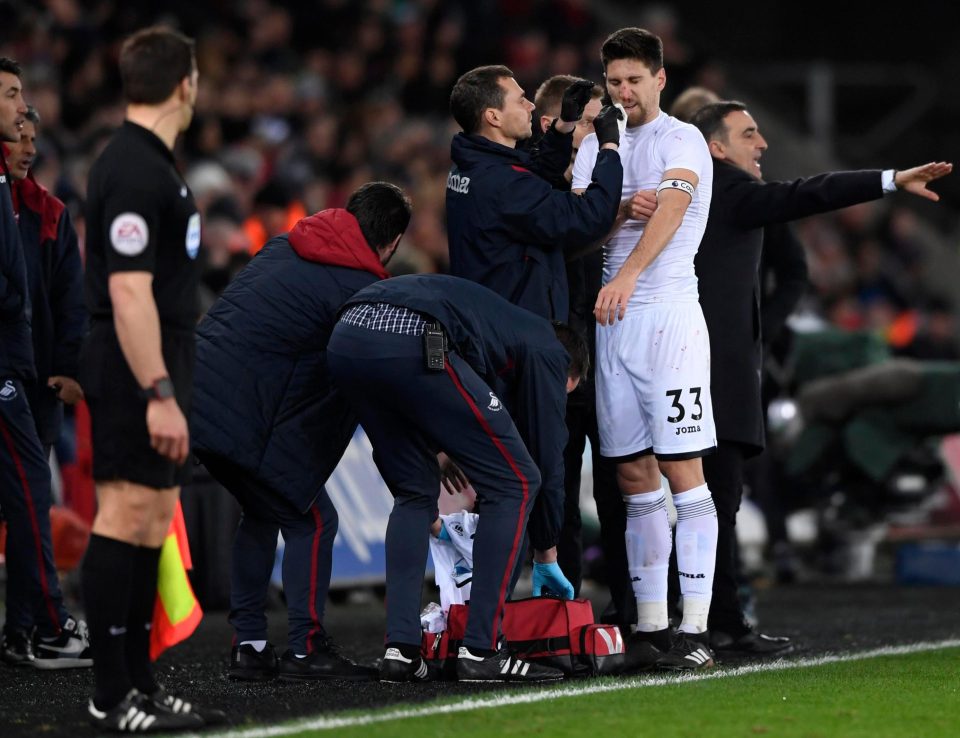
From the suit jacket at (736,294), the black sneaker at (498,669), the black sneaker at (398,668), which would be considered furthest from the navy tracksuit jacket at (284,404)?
the suit jacket at (736,294)

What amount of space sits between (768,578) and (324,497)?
20.4 feet

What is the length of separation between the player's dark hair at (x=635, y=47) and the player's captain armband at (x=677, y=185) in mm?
459

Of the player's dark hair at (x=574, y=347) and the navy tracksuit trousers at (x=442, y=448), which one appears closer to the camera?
the navy tracksuit trousers at (x=442, y=448)

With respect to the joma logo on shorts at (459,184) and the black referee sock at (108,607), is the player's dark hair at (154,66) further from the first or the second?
the joma logo on shorts at (459,184)

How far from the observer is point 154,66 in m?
5.09

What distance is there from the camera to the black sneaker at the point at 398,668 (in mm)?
6254

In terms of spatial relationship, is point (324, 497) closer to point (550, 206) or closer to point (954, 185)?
point (550, 206)

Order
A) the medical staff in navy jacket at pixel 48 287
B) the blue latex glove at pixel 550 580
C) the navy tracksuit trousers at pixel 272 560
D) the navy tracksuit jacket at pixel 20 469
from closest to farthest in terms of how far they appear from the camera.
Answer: the navy tracksuit trousers at pixel 272 560, the blue latex glove at pixel 550 580, the navy tracksuit jacket at pixel 20 469, the medical staff in navy jacket at pixel 48 287

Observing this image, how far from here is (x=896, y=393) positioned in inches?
453

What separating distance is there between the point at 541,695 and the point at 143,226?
2062 mm

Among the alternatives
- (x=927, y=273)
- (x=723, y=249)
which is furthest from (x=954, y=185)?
(x=723, y=249)

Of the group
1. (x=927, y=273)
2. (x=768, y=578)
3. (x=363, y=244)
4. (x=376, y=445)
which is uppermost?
(x=927, y=273)

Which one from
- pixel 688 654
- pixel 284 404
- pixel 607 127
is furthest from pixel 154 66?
pixel 688 654


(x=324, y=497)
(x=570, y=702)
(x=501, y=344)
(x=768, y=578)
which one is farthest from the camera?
(x=768, y=578)
